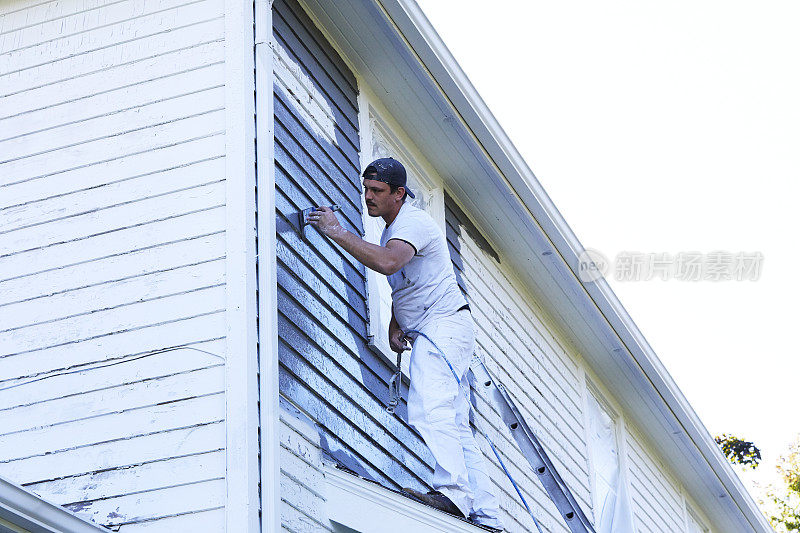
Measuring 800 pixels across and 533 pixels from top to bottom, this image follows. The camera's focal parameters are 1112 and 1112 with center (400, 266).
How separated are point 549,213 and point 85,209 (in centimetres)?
462

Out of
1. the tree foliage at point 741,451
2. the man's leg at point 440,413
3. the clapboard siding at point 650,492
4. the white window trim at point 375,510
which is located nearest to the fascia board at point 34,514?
the white window trim at point 375,510

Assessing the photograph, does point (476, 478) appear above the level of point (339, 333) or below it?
below

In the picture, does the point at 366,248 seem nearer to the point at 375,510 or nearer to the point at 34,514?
the point at 375,510

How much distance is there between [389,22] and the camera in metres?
7.34

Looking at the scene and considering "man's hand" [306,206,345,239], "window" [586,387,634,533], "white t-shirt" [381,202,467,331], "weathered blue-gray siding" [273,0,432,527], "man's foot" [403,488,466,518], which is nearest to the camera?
"man's foot" [403,488,466,518]

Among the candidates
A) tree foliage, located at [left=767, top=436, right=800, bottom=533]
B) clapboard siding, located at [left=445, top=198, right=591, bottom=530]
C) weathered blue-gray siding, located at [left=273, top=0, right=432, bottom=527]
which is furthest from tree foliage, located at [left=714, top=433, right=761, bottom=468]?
weathered blue-gray siding, located at [left=273, top=0, right=432, bottom=527]

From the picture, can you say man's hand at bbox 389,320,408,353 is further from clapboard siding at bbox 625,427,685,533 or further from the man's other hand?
clapboard siding at bbox 625,427,685,533

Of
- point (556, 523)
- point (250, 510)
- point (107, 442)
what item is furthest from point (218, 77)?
point (556, 523)

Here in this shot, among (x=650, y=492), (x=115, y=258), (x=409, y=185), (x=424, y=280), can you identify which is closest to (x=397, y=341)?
(x=424, y=280)

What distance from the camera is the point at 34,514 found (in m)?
3.94

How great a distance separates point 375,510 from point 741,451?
21.9m

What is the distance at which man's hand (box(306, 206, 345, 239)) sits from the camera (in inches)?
223

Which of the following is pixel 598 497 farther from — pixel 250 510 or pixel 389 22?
pixel 250 510

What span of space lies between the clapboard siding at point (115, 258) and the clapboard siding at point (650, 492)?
7.01m
